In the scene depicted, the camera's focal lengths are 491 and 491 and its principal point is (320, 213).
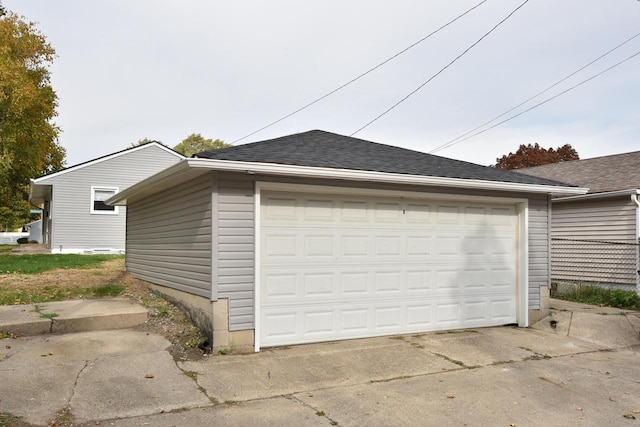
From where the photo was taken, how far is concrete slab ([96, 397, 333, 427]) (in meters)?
4.27

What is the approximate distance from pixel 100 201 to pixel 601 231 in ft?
58.9

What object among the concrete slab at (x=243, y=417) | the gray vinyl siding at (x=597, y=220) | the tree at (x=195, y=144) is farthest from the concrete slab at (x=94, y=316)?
the tree at (x=195, y=144)

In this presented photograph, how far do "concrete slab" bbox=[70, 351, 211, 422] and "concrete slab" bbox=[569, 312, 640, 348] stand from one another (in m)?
6.41

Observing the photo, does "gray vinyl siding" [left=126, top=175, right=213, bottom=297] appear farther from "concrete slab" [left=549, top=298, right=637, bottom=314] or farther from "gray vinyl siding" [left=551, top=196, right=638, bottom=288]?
"gray vinyl siding" [left=551, top=196, right=638, bottom=288]

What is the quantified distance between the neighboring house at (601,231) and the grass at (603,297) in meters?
0.56

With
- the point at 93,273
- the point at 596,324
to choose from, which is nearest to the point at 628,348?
the point at 596,324

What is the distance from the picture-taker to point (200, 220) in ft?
23.1

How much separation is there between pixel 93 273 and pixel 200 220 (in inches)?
240

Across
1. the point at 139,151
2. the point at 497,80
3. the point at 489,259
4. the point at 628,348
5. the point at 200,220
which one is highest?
the point at 497,80

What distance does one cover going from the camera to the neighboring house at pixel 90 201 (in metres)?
19.5

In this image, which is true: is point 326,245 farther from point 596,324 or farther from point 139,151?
point 139,151

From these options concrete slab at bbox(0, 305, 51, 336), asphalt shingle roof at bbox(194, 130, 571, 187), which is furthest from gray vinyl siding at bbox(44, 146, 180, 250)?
concrete slab at bbox(0, 305, 51, 336)

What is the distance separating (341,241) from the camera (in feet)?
24.6

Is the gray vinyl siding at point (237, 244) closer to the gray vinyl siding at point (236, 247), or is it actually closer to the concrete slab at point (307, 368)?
the gray vinyl siding at point (236, 247)
